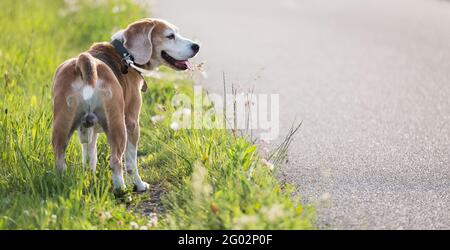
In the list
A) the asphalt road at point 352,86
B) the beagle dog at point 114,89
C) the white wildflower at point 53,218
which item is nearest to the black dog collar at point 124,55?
the beagle dog at point 114,89

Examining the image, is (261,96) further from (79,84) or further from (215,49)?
(79,84)

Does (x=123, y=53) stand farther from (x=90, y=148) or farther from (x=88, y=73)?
(x=88, y=73)

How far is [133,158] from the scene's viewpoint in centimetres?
576

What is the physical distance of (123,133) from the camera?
5383 mm

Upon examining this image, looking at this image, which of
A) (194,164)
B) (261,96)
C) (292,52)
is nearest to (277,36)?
(292,52)

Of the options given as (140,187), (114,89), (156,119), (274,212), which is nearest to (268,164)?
(140,187)

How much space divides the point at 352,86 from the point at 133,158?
392 cm

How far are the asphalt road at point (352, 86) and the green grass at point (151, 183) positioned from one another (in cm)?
41

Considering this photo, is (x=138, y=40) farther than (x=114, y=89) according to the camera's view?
Yes

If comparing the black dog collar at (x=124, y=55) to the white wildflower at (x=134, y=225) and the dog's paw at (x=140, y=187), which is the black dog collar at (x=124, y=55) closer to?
the dog's paw at (x=140, y=187)

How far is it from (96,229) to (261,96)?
13.8 feet

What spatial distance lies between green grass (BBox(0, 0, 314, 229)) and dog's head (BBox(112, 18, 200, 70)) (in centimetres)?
51

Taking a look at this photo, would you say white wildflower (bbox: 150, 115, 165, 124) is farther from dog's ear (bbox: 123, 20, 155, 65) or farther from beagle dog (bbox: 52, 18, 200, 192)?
dog's ear (bbox: 123, 20, 155, 65)

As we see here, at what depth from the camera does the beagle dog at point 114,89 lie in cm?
525
